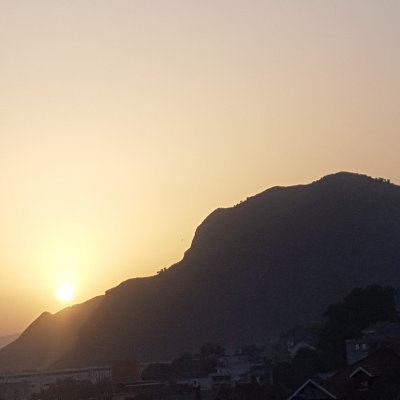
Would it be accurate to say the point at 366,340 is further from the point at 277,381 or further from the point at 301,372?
the point at 277,381

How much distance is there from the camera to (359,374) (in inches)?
1905

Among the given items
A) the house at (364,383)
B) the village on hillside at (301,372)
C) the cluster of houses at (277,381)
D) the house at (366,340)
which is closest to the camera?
the house at (364,383)

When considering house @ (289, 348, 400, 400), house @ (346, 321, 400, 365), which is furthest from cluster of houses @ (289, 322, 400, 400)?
house @ (346, 321, 400, 365)

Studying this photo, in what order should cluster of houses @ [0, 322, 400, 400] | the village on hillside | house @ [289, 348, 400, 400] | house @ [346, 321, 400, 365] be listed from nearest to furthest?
house @ [289, 348, 400, 400] → cluster of houses @ [0, 322, 400, 400] → the village on hillside → house @ [346, 321, 400, 365]

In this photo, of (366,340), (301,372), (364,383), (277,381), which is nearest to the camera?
(364,383)

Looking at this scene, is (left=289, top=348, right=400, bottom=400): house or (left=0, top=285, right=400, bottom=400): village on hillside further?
(left=0, top=285, right=400, bottom=400): village on hillside

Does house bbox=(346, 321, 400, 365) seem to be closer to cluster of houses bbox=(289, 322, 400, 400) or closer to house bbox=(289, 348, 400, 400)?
cluster of houses bbox=(289, 322, 400, 400)

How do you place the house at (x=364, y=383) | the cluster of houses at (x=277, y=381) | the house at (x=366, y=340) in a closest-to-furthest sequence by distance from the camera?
the house at (x=364, y=383) → the cluster of houses at (x=277, y=381) → the house at (x=366, y=340)

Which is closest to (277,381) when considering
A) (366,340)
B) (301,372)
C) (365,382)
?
(301,372)

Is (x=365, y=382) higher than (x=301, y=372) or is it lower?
lower

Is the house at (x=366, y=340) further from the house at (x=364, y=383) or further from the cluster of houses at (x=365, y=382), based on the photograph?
the house at (x=364, y=383)

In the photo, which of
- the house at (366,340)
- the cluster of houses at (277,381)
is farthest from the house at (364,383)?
the house at (366,340)

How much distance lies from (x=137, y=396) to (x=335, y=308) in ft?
125

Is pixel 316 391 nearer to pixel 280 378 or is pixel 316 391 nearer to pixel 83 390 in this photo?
pixel 280 378
